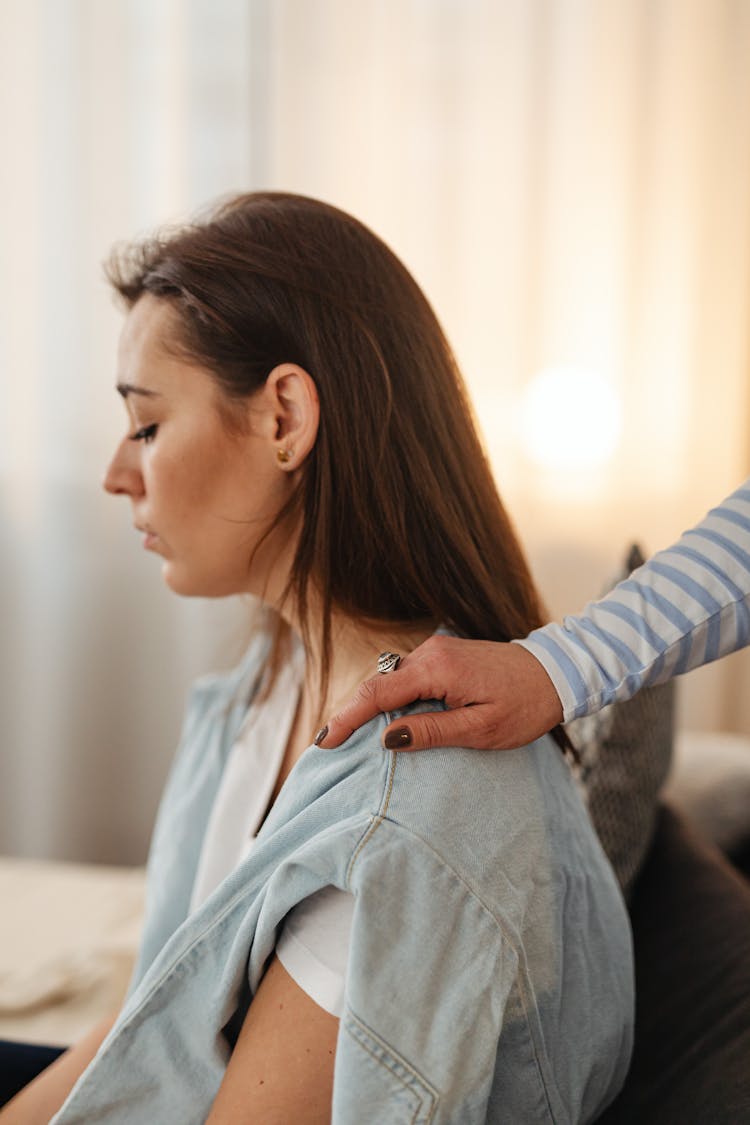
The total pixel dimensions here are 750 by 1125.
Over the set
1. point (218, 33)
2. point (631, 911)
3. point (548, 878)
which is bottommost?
point (631, 911)

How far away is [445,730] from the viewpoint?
2.35ft

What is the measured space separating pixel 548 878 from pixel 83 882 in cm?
96

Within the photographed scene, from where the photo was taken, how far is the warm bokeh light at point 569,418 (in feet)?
8.05

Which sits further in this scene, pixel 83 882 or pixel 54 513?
pixel 54 513

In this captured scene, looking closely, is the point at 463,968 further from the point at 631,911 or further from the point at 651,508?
the point at 651,508

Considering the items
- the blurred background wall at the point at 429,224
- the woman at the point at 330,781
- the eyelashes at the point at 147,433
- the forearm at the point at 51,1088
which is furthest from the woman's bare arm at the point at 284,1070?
the blurred background wall at the point at 429,224

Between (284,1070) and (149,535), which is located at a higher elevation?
(149,535)

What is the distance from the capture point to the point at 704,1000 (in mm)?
906

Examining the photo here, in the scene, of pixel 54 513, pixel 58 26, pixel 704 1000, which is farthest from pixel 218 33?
pixel 704 1000

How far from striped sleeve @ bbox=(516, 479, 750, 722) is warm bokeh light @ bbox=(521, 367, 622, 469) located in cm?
171

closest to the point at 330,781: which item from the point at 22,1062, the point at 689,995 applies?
the point at 689,995

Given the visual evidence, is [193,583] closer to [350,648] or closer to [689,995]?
[350,648]

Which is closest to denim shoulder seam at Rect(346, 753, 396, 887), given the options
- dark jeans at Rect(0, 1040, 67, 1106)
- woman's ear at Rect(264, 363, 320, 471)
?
woman's ear at Rect(264, 363, 320, 471)

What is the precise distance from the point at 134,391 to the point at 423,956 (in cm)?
55
